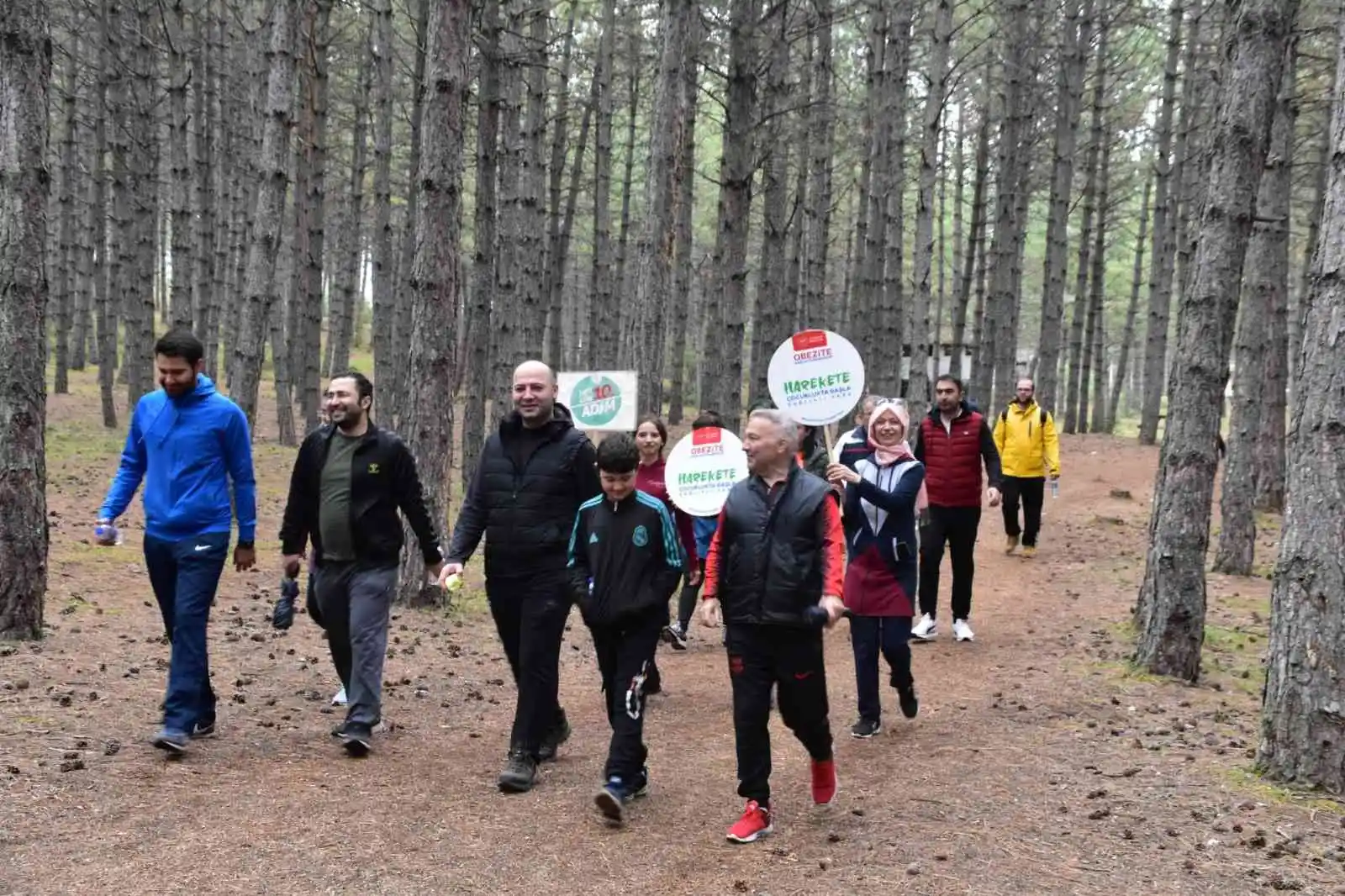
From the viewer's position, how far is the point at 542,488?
554cm

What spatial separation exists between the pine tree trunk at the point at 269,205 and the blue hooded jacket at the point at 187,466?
6441 millimetres

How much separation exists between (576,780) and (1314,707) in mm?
3784

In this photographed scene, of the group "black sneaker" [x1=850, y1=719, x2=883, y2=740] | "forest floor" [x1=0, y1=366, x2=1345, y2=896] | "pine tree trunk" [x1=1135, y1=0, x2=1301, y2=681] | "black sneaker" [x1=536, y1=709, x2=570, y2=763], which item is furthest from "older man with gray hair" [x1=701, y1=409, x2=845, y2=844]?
"pine tree trunk" [x1=1135, y1=0, x2=1301, y2=681]

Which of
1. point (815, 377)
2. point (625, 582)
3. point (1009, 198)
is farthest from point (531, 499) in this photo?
point (1009, 198)

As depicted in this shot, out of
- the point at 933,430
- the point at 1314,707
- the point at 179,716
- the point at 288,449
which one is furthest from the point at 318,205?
the point at 1314,707

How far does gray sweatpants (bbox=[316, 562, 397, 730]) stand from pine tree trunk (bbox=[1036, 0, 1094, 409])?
17.4 meters

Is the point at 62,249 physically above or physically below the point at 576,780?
above

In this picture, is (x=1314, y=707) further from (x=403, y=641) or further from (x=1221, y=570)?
(x=1221, y=570)

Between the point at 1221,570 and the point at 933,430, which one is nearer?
the point at 933,430

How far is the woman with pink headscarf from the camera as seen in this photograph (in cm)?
668

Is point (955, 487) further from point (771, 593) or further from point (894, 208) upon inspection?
point (894, 208)

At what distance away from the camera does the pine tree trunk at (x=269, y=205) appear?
37.9ft

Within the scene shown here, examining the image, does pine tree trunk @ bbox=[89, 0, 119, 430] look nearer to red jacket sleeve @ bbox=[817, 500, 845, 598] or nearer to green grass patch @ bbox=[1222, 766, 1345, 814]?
red jacket sleeve @ bbox=[817, 500, 845, 598]

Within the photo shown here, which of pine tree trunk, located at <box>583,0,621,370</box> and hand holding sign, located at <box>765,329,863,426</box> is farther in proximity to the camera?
pine tree trunk, located at <box>583,0,621,370</box>
